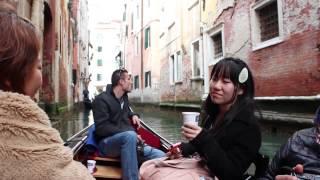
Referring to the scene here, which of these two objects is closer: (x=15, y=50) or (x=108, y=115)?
(x=15, y=50)

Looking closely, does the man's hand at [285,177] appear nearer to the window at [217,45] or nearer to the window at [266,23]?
the window at [266,23]

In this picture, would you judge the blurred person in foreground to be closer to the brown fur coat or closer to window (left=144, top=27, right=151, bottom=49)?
the brown fur coat

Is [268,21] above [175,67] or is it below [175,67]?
above

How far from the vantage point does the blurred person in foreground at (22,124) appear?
37.9 inches

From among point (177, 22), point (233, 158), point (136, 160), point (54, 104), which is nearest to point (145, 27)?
point (177, 22)

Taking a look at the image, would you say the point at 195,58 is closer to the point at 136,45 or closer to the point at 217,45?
the point at 217,45

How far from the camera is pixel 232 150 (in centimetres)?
191

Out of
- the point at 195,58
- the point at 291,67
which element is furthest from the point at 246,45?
the point at 195,58

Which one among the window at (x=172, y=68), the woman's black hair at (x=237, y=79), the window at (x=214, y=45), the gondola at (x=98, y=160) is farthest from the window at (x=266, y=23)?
the window at (x=172, y=68)

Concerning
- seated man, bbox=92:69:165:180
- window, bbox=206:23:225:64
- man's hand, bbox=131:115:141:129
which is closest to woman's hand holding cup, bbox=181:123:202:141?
seated man, bbox=92:69:165:180

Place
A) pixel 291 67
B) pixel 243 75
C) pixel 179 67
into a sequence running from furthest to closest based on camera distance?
1. pixel 179 67
2. pixel 291 67
3. pixel 243 75

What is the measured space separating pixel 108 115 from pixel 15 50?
9.38 feet

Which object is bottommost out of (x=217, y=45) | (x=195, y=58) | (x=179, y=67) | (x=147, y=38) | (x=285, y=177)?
(x=285, y=177)

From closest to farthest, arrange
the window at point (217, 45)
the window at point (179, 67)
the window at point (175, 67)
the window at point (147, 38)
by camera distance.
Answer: the window at point (217, 45) < the window at point (179, 67) < the window at point (175, 67) < the window at point (147, 38)
